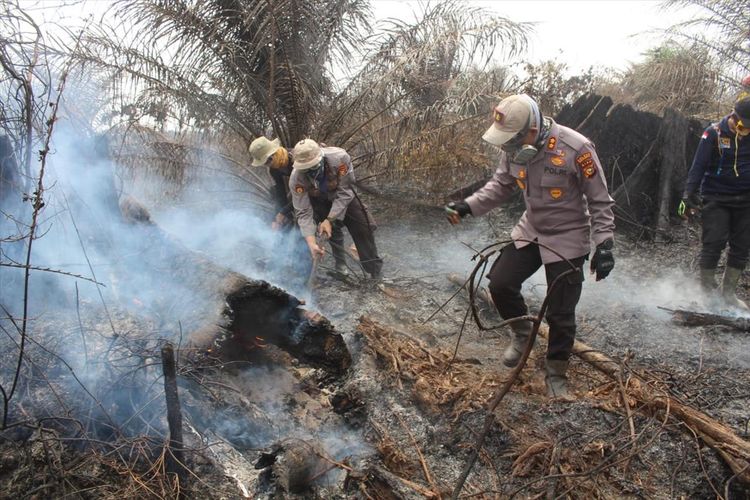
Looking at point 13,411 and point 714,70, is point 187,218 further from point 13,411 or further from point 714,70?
point 714,70

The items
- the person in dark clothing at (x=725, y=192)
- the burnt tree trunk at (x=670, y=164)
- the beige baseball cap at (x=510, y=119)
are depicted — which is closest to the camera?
the beige baseball cap at (x=510, y=119)

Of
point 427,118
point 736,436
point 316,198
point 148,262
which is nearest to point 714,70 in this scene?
point 427,118

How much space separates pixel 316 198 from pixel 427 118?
6.93 feet

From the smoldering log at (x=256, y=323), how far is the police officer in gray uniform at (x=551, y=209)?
3.87ft

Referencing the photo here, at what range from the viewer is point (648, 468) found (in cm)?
264

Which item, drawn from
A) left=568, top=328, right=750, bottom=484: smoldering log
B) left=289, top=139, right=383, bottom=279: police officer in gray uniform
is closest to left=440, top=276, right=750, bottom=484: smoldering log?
left=568, top=328, right=750, bottom=484: smoldering log

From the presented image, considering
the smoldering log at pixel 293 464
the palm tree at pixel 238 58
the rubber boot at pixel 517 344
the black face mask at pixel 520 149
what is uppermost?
the palm tree at pixel 238 58

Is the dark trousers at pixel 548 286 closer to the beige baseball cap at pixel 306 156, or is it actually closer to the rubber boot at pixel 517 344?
the rubber boot at pixel 517 344

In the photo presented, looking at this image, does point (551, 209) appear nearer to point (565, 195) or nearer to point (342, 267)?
point (565, 195)

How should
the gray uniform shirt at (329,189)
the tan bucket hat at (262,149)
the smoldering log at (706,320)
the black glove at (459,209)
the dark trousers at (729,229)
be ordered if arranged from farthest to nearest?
the tan bucket hat at (262,149), the gray uniform shirt at (329,189), the dark trousers at (729,229), the smoldering log at (706,320), the black glove at (459,209)

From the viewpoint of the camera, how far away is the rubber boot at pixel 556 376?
3.25m

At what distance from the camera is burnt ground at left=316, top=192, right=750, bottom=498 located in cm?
258

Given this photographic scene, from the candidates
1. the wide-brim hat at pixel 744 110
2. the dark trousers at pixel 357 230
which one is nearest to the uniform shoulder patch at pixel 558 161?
the wide-brim hat at pixel 744 110

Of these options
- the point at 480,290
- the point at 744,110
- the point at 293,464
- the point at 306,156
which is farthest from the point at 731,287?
the point at 293,464
